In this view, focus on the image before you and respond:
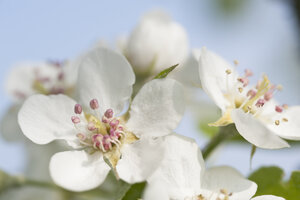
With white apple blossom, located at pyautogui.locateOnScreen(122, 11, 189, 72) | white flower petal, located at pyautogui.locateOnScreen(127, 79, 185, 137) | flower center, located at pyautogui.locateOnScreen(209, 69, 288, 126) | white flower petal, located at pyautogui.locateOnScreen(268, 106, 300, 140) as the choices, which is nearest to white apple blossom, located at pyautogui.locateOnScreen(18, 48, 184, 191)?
white flower petal, located at pyautogui.locateOnScreen(127, 79, 185, 137)

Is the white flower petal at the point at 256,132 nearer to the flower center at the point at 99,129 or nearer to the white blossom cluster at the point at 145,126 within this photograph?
the white blossom cluster at the point at 145,126

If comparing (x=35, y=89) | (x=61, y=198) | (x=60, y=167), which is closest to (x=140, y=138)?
(x=60, y=167)

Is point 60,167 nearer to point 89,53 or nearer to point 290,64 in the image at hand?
point 89,53

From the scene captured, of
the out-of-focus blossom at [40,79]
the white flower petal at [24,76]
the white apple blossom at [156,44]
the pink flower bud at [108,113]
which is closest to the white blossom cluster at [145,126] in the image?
the pink flower bud at [108,113]

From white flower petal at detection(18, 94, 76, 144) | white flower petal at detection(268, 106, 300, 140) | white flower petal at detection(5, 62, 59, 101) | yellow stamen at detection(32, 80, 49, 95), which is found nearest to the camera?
white flower petal at detection(18, 94, 76, 144)

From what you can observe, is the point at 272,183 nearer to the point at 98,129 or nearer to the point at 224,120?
the point at 224,120

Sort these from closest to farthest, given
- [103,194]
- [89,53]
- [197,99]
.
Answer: [89,53]
[103,194]
[197,99]

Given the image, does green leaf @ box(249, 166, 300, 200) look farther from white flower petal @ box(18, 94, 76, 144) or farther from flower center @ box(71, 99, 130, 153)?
white flower petal @ box(18, 94, 76, 144)
